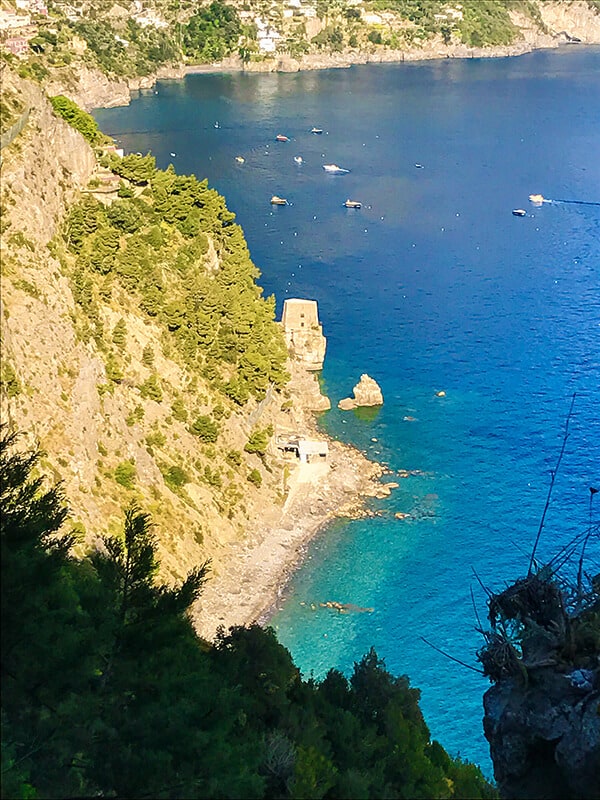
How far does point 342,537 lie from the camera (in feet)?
142

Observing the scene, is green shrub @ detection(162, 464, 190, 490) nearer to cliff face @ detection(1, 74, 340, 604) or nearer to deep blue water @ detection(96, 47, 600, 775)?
cliff face @ detection(1, 74, 340, 604)

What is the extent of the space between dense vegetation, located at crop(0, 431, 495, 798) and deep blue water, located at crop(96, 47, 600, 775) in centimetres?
1936

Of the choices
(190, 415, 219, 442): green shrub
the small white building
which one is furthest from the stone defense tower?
(190, 415, 219, 442): green shrub

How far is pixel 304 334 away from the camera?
58.2 m

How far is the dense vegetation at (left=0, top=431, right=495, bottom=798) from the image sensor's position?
1113cm

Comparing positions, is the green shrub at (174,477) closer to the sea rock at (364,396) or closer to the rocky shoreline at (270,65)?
the sea rock at (364,396)

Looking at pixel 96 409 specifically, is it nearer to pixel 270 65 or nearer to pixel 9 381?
pixel 9 381

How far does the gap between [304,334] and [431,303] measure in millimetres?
13700

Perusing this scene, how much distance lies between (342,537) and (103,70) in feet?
327

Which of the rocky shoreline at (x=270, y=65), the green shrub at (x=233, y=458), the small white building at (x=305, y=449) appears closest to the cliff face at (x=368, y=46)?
the rocky shoreline at (x=270, y=65)

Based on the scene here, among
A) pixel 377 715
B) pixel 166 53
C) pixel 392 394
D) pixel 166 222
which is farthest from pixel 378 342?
pixel 166 53

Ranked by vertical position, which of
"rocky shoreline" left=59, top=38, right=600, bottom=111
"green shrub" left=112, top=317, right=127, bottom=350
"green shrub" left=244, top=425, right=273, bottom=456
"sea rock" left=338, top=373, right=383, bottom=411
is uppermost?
"rocky shoreline" left=59, top=38, right=600, bottom=111

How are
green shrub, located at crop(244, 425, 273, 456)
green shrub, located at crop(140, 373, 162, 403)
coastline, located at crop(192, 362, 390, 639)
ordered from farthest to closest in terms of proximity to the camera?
1. green shrub, located at crop(244, 425, 273, 456)
2. green shrub, located at crop(140, 373, 162, 403)
3. coastline, located at crop(192, 362, 390, 639)

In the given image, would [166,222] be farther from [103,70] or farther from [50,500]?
[103,70]
